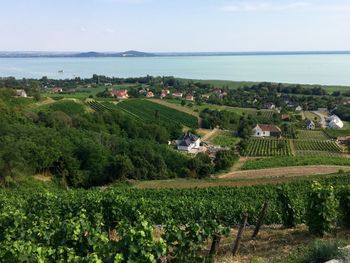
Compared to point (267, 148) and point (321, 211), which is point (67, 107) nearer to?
point (267, 148)

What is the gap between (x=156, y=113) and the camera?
80.5 m

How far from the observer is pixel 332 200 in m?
10.7

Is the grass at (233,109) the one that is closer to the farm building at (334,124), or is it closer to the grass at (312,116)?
the grass at (312,116)

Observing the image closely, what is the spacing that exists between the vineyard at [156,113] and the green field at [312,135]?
18820 millimetres

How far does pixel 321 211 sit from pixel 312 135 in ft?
203

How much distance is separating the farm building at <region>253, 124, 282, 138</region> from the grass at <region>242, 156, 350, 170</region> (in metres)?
19.3

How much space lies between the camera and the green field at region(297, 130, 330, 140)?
220ft

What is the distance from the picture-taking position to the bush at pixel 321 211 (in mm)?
10508

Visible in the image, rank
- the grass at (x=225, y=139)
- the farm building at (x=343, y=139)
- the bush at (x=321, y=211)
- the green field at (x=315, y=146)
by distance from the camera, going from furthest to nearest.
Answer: the farm building at (x=343, y=139)
the grass at (x=225, y=139)
the green field at (x=315, y=146)
the bush at (x=321, y=211)

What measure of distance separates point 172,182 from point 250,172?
10345 mm

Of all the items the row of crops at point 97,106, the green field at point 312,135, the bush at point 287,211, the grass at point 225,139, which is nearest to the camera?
the bush at point 287,211

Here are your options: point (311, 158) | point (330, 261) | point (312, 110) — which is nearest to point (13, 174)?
point (330, 261)

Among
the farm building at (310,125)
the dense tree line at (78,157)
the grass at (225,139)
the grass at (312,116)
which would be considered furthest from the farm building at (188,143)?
the grass at (312,116)

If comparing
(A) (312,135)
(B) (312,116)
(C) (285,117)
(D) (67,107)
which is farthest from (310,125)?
(D) (67,107)
